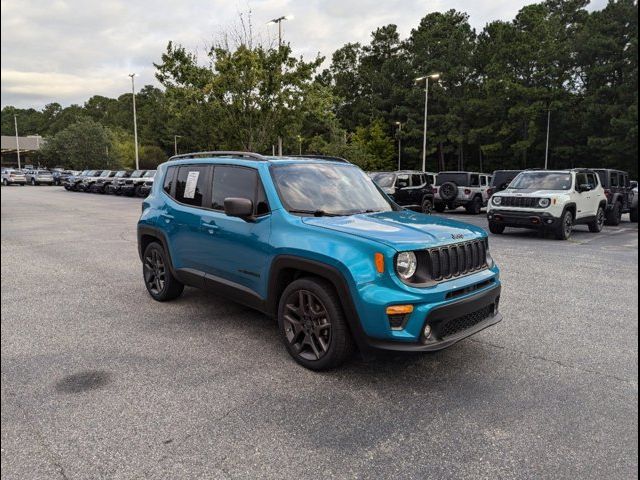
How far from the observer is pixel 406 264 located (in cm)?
361

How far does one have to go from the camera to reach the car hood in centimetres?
365

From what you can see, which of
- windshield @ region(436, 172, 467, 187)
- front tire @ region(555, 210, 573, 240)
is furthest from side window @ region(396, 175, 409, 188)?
front tire @ region(555, 210, 573, 240)

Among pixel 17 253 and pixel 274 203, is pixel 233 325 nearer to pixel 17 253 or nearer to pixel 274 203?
pixel 274 203

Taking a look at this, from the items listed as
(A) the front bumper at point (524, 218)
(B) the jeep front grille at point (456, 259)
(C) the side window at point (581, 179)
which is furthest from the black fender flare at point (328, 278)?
(C) the side window at point (581, 179)

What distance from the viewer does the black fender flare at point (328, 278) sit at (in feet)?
11.8

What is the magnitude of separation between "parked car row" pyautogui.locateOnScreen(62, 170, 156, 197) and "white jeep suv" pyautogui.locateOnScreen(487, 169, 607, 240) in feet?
68.5

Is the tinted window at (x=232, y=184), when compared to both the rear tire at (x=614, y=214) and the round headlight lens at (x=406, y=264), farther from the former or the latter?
the rear tire at (x=614, y=214)

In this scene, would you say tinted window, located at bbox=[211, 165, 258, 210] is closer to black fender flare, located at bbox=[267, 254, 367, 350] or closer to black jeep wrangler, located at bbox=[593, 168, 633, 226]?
black fender flare, located at bbox=[267, 254, 367, 350]

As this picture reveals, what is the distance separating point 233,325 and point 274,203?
59.5 inches

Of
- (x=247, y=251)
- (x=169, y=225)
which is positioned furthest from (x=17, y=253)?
(x=247, y=251)

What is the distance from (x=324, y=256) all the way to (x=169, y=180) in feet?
9.55

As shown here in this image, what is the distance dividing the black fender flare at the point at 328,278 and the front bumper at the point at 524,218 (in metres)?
9.63

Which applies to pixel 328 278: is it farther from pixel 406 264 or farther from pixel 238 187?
pixel 238 187

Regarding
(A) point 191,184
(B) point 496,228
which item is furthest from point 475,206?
(A) point 191,184
